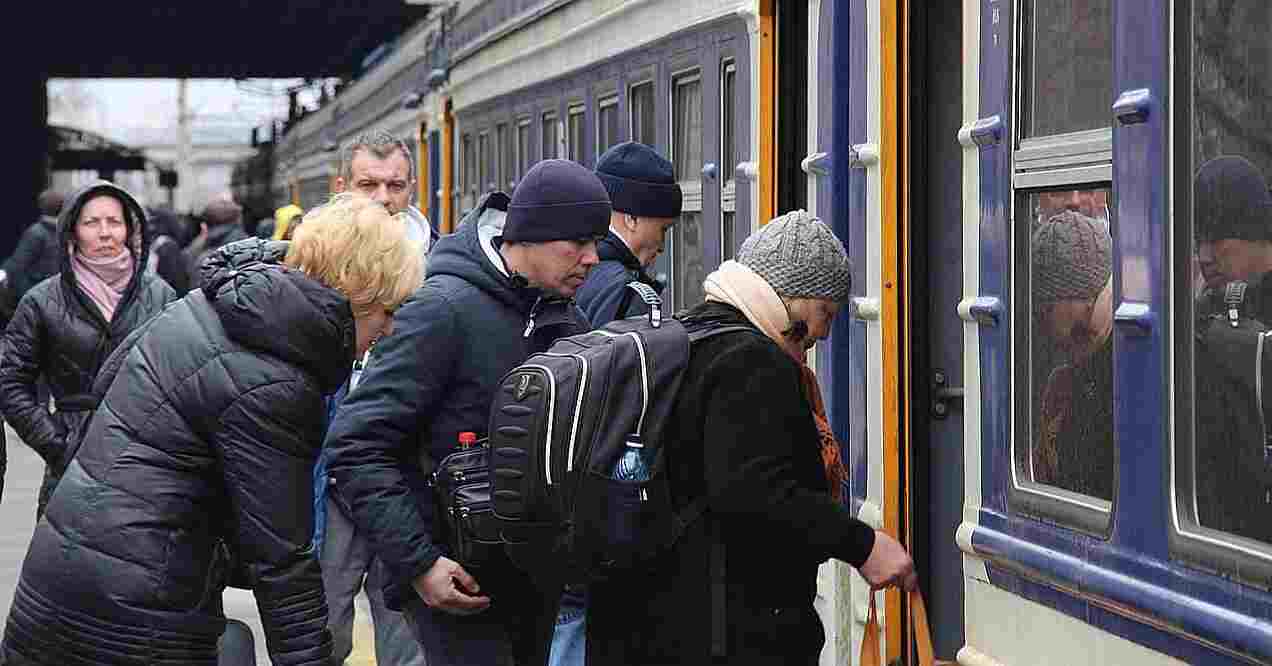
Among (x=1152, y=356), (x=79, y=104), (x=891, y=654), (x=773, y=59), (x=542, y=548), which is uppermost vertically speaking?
(x=79, y=104)

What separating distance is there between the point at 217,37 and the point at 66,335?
39619 mm

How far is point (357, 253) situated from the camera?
4.03 metres

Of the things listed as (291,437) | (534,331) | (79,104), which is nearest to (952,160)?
(534,331)

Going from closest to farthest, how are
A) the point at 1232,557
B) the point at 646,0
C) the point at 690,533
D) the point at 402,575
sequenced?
the point at 1232,557 → the point at 690,533 → the point at 402,575 → the point at 646,0

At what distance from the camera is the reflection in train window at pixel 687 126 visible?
22.8 ft

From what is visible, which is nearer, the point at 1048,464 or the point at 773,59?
the point at 1048,464

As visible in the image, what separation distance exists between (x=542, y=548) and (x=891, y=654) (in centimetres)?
133

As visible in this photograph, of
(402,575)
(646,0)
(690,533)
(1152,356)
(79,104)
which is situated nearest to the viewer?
(1152,356)

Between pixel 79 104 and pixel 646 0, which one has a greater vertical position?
pixel 79 104

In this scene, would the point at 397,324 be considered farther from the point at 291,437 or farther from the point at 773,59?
the point at 773,59

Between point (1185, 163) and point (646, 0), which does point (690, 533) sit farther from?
point (646, 0)

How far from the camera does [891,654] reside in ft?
16.5

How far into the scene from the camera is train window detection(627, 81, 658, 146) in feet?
24.7

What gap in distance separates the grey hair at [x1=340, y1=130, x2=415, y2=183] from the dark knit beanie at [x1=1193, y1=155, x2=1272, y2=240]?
3.43 metres
